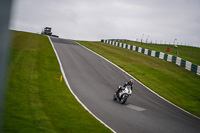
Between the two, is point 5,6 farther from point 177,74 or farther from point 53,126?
point 177,74

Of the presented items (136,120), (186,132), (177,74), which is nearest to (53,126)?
(136,120)

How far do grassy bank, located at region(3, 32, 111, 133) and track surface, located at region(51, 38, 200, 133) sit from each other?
98cm

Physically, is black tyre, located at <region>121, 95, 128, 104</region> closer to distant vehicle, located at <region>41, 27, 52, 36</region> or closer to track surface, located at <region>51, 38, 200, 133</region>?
track surface, located at <region>51, 38, 200, 133</region>

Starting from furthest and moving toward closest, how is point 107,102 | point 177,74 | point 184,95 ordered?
1. point 177,74
2. point 184,95
3. point 107,102

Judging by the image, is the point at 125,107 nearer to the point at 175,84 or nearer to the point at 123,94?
the point at 123,94

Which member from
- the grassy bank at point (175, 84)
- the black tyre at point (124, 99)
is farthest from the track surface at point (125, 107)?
the grassy bank at point (175, 84)

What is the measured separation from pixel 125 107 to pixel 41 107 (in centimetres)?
564

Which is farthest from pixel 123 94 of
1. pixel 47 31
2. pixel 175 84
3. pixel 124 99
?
pixel 47 31

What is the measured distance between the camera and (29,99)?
476 inches

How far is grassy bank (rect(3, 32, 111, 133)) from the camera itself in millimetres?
8678

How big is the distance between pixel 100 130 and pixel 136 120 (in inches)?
126

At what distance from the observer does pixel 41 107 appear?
11.2m

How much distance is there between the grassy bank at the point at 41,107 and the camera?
28.5 ft

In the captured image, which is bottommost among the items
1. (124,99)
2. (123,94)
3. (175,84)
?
(175,84)
